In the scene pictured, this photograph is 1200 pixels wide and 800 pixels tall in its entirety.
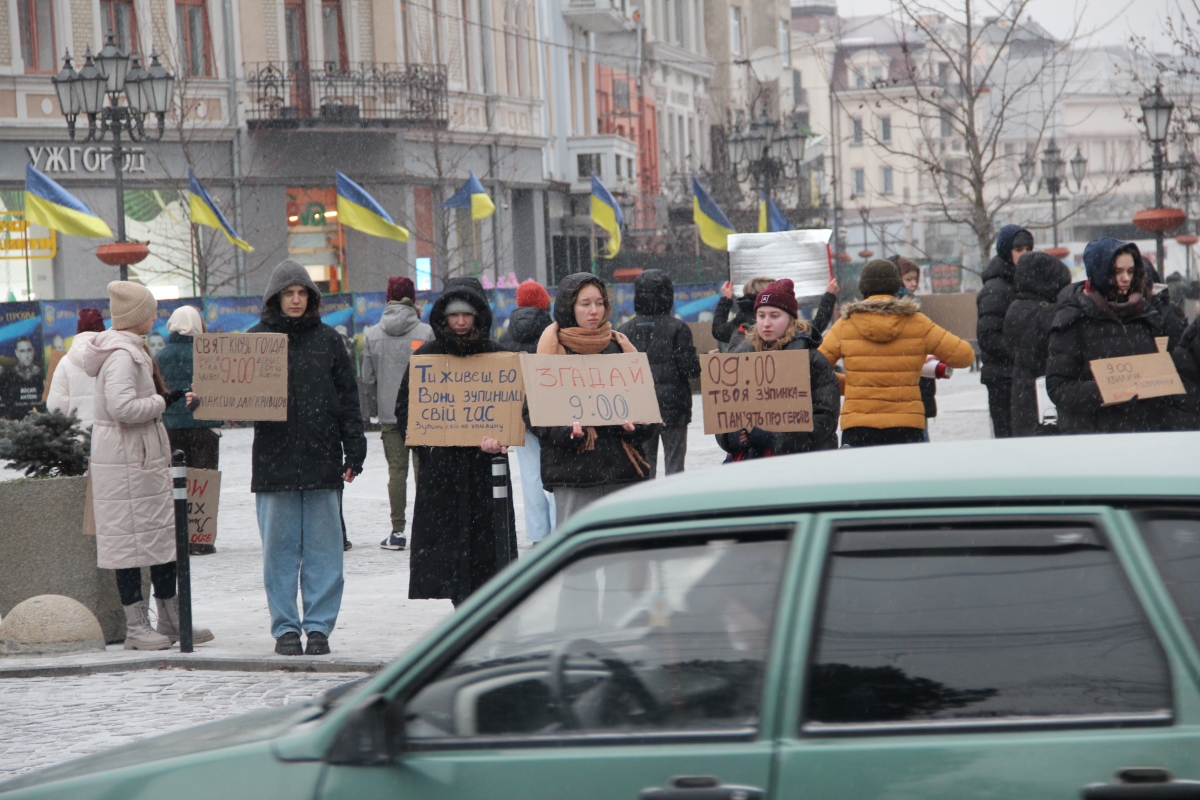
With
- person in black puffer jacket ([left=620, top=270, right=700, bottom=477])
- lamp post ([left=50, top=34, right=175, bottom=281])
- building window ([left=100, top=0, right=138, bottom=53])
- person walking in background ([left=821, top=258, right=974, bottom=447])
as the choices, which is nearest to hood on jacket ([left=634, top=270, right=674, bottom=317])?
person in black puffer jacket ([left=620, top=270, right=700, bottom=477])

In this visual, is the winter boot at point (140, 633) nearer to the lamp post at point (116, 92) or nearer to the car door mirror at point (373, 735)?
the car door mirror at point (373, 735)

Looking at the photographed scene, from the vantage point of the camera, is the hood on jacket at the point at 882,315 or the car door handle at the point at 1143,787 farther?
the hood on jacket at the point at 882,315

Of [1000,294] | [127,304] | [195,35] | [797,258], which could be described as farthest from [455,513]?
[195,35]

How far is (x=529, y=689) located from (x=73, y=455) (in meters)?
6.57

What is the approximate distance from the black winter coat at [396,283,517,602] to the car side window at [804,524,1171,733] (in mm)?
4874

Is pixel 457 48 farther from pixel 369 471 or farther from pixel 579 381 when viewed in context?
pixel 579 381

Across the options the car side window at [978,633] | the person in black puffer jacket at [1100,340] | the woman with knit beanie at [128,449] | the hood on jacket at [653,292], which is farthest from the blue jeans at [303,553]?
the car side window at [978,633]

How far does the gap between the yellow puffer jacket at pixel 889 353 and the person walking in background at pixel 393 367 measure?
4.79 metres

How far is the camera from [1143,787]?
2.77 metres

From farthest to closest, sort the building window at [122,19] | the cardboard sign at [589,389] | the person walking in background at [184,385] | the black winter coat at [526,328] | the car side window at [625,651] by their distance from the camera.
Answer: the building window at [122,19]
the person walking in background at [184,385]
the black winter coat at [526,328]
the cardboard sign at [589,389]
the car side window at [625,651]

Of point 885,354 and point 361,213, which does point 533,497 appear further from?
point 361,213

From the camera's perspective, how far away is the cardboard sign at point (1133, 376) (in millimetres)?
7852

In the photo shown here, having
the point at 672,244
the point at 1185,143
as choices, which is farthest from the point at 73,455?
the point at 672,244

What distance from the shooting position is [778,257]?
44.2 feet
